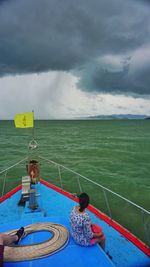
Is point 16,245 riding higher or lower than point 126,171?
higher

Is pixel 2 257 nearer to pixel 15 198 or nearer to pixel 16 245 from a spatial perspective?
pixel 16 245

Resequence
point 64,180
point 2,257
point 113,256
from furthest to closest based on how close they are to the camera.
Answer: point 64,180, point 113,256, point 2,257

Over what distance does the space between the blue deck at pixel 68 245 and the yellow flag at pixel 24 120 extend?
3062mm

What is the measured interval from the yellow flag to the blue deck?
10.0 feet

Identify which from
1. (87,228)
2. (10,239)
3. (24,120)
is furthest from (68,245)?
(24,120)

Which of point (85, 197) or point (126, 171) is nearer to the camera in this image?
point (85, 197)

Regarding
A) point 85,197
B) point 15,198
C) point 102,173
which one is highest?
point 85,197

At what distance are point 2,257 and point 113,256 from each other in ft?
9.87

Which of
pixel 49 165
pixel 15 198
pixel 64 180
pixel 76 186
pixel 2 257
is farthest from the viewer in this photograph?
pixel 49 165

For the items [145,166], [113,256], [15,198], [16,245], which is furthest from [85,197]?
[145,166]

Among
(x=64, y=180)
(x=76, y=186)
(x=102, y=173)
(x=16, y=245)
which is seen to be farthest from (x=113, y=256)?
(x=102, y=173)

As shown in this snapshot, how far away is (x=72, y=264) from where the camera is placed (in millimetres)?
4137

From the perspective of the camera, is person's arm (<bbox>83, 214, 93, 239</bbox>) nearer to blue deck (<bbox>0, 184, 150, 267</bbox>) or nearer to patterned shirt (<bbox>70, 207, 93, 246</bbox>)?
patterned shirt (<bbox>70, 207, 93, 246</bbox>)

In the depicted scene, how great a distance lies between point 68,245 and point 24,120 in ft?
18.8
